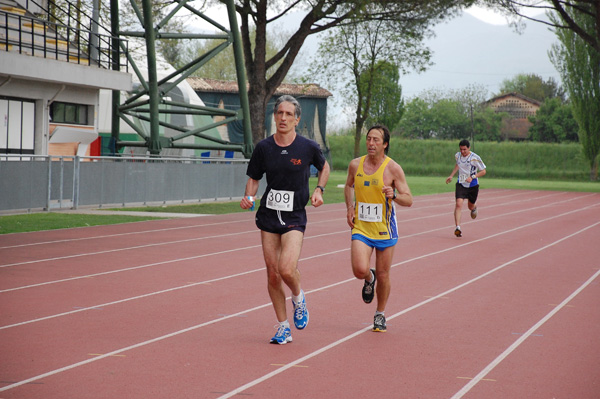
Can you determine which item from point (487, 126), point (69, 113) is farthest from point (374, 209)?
point (487, 126)

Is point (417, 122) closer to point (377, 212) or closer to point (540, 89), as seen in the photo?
point (540, 89)

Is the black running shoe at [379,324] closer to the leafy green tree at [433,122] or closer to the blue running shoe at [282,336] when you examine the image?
the blue running shoe at [282,336]

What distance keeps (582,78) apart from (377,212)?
5380 centimetres

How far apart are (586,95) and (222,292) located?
174 ft

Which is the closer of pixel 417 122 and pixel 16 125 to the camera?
pixel 16 125

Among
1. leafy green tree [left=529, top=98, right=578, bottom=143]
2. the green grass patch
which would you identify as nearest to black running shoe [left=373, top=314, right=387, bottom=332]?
the green grass patch

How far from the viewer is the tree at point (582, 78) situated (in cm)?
5734

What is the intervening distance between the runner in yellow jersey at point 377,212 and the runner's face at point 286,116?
36.9 inches

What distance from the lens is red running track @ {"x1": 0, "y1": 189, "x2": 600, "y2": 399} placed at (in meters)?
5.93

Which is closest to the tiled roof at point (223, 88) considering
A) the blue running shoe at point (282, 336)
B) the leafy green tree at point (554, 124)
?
the leafy green tree at point (554, 124)

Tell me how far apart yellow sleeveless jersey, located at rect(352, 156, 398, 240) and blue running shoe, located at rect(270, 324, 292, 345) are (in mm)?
1299

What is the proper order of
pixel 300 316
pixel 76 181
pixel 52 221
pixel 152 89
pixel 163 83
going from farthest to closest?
1. pixel 163 83
2. pixel 152 89
3. pixel 76 181
4. pixel 52 221
5. pixel 300 316

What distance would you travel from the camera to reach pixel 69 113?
29.6 m

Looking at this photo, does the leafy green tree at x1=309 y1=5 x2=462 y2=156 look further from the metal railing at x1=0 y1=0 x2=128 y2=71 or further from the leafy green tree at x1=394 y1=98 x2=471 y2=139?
the leafy green tree at x1=394 y1=98 x2=471 y2=139
